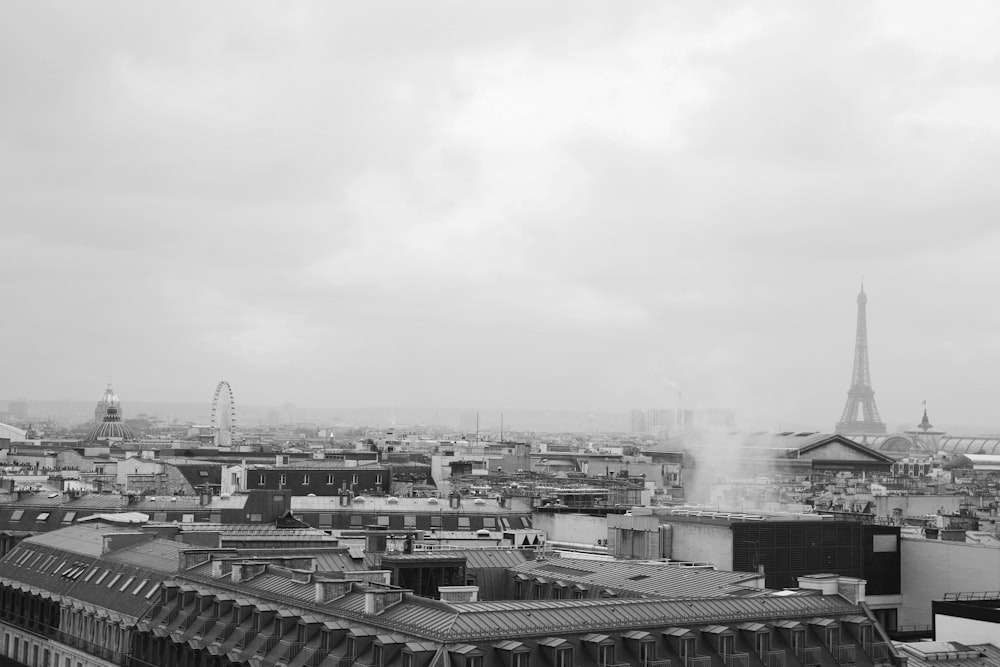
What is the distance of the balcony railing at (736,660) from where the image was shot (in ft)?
109

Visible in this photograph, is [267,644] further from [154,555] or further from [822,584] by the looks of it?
[822,584]

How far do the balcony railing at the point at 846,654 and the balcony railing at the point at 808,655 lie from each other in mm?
672

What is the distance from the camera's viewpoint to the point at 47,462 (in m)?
139

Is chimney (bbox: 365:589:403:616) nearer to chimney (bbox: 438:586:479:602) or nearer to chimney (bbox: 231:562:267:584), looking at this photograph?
chimney (bbox: 438:586:479:602)

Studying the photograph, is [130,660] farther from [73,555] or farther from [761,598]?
[761,598]

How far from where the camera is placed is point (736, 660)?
3350cm

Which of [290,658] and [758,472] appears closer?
[290,658]

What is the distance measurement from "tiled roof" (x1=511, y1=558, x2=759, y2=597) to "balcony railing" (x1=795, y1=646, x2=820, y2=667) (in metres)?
4.96

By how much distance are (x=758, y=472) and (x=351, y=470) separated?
6986 cm

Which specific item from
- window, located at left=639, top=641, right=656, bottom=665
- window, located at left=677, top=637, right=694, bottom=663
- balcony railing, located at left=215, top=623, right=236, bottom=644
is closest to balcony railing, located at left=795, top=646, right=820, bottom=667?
window, located at left=677, top=637, right=694, bottom=663

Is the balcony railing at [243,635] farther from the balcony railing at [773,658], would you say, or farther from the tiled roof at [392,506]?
the tiled roof at [392,506]

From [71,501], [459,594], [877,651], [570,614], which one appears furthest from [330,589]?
[71,501]

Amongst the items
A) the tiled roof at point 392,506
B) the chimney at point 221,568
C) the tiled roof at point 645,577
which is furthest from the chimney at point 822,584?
the tiled roof at point 392,506

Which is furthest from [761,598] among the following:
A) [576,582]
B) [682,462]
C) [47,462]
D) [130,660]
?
[682,462]
